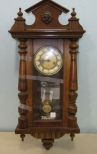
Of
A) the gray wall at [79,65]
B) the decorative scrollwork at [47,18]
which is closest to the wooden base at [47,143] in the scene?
the gray wall at [79,65]

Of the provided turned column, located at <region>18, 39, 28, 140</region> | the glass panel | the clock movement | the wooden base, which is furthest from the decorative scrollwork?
the wooden base

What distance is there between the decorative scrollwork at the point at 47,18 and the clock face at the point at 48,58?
0.09m

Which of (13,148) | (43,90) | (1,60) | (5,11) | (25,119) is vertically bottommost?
(13,148)

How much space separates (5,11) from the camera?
109 centimetres

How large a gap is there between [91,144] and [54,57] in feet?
1.31

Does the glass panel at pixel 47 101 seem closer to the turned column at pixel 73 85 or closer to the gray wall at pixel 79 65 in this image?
the turned column at pixel 73 85

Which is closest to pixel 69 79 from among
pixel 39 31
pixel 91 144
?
pixel 39 31

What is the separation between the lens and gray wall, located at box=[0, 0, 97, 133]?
1.09m

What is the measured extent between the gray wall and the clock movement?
0.17 m

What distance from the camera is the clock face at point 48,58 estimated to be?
954 mm

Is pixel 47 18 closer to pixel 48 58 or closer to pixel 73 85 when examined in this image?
pixel 48 58

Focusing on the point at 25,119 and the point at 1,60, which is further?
the point at 1,60

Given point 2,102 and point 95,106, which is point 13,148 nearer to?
point 2,102

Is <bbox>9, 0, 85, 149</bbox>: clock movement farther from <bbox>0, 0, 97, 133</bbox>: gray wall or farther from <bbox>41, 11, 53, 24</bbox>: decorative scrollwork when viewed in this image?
<bbox>0, 0, 97, 133</bbox>: gray wall
